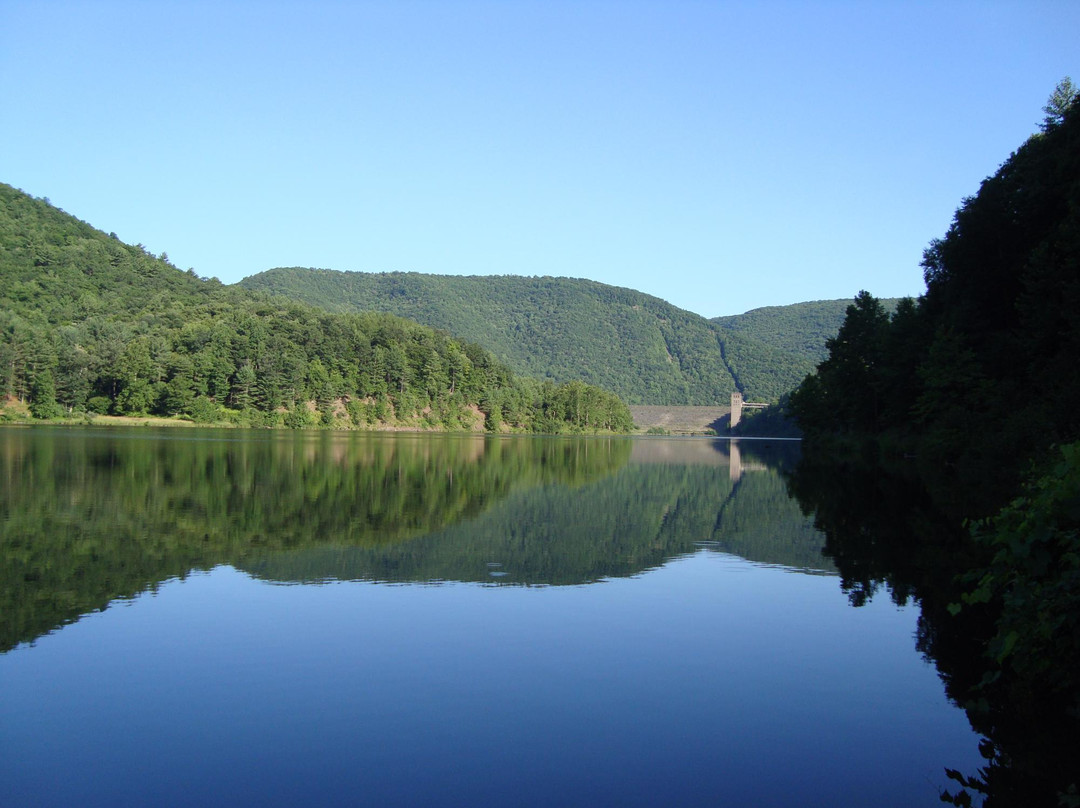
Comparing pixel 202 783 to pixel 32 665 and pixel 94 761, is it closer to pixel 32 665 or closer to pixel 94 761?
pixel 94 761

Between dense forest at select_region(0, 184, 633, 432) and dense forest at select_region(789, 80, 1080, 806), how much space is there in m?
60.4

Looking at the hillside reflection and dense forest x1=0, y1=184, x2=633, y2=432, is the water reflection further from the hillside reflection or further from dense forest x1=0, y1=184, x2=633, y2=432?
dense forest x1=0, y1=184, x2=633, y2=432

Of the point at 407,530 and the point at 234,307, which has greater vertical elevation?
the point at 234,307

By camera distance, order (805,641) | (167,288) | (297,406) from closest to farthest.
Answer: (805,641)
(297,406)
(167,288)

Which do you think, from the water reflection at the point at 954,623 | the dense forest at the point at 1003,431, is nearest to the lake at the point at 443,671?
the water reflection at the point at 954,623

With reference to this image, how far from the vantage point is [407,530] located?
17281mm

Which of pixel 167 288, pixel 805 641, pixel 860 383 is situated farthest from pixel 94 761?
pixel 167 288

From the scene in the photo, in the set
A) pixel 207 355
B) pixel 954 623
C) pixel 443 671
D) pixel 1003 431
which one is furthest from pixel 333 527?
pixel 207 355

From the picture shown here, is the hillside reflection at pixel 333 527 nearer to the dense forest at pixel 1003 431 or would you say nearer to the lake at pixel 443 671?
the lake at pixel 443 671

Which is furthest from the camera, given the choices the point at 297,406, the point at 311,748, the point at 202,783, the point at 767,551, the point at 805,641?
the point at 297,406

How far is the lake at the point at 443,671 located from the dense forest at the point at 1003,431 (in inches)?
27.1

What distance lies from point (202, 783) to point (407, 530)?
37.7ft

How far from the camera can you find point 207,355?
317 ft

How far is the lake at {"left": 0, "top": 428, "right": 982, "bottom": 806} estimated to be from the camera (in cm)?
601
